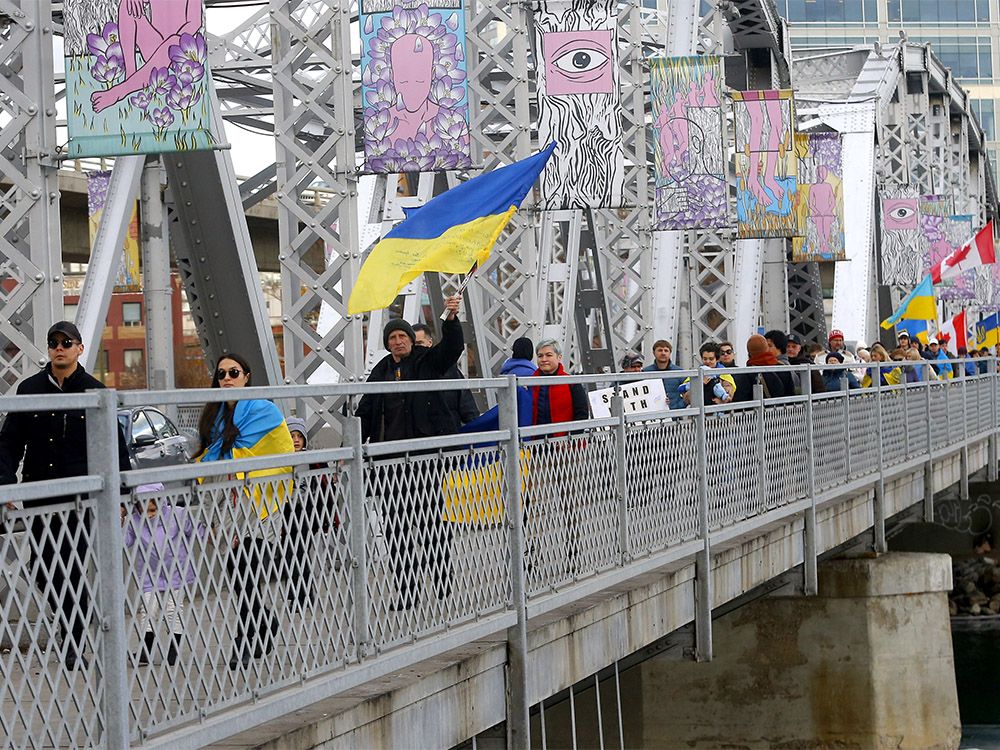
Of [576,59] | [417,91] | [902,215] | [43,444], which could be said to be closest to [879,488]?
[576,59]

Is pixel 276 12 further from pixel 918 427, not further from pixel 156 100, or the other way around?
pixel 918 427

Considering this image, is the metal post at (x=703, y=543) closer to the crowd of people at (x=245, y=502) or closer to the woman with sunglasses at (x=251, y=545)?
the crowd of people at (x=245, y=502)

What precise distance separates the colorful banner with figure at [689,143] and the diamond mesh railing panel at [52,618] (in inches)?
682

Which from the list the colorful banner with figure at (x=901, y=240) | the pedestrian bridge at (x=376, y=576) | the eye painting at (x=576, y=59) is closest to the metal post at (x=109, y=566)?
the pedestrian bridge at (x=376, y=576)

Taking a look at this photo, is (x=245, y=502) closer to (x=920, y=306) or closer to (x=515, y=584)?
(x=515, y=584)

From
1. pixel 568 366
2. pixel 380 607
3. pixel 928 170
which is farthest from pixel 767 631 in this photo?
pixel 928 170

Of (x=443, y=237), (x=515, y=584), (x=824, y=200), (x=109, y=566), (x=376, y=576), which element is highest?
(x=824, y=200)

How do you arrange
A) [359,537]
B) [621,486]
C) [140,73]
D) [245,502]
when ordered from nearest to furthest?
[245,502]
[359,537]
[621,486]
[140,73]

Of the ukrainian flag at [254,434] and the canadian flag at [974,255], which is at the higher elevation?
the canadian flag at [974,255]

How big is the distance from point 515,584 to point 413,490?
4.00 ft

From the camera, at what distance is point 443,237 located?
9.63 metres

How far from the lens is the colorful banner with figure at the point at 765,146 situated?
25.7 metres

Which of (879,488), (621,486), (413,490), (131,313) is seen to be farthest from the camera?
(131,313)

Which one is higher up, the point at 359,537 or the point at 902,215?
the point at 902,215
